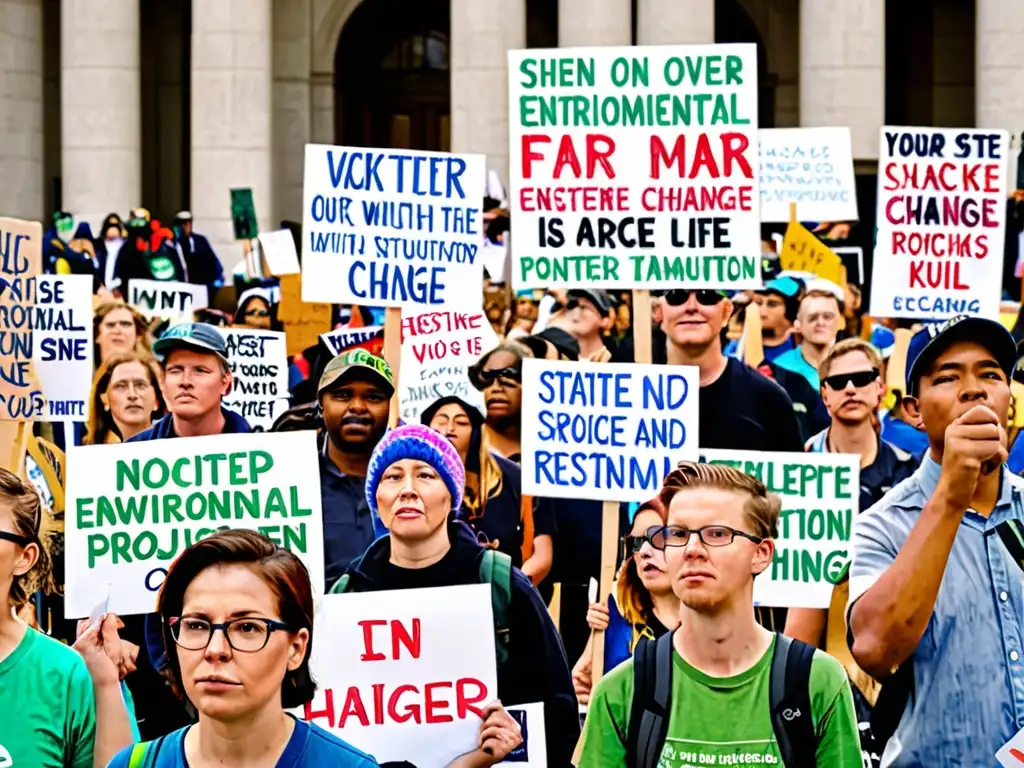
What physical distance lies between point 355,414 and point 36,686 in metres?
3.33

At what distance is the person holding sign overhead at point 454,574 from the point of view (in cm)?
716

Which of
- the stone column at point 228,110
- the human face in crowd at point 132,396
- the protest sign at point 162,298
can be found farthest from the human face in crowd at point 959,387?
the stone column at point 228,110

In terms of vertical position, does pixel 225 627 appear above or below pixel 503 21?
below

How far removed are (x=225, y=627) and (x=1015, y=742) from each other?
5.90 ft

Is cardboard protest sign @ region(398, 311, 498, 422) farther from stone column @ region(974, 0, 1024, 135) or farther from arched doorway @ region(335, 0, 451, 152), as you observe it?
arched doorway @ region(335, 0, 451, 152)

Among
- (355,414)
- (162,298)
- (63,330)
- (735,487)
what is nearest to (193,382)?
(355,414)

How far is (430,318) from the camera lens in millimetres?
13430

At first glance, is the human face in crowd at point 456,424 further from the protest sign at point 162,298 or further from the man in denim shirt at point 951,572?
the protest sign at point 162,298

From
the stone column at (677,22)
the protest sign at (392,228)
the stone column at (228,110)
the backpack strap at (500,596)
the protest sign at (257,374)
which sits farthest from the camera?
the stone column at (228,110)

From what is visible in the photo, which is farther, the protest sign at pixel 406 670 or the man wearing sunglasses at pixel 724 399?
the man wearing sunglasses at pixel 724 399

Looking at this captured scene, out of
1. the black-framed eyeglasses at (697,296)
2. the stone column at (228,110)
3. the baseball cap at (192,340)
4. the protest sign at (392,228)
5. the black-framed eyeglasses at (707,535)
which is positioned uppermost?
the stone column at (228,110)

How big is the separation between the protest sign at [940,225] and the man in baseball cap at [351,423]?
6150 mm

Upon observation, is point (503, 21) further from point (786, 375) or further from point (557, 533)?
point (557, 533)

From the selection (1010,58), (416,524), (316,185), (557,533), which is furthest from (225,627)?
(1010,58)
